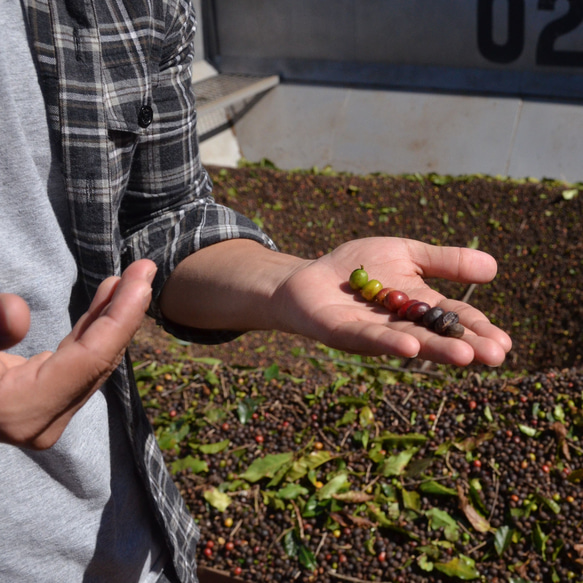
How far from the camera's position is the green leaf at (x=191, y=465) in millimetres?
3623

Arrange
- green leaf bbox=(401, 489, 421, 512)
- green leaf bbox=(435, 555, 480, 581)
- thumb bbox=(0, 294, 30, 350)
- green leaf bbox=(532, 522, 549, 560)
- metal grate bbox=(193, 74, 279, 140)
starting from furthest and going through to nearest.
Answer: metal grate bbox=(193, 74, 279, 140), green leaf bbox=(401, 489, 421, 512), green leaf bbox=(532, 522, 549, 560), green leaf bbox=(435, 555, 480, 581), thumb bbox=(0, 294, 30, 350)

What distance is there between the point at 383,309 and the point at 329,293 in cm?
16

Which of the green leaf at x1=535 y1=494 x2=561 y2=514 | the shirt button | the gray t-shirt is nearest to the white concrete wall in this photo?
the green leaf at x1=535 y1=494 x2=561 y2=514

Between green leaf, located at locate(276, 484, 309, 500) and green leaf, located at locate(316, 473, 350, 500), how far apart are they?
10 cm

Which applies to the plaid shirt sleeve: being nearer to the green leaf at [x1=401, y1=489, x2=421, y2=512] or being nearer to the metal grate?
the green leaf at [x1=401, y1=489, x2=421, y2=512]

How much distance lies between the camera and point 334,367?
19.0 feet

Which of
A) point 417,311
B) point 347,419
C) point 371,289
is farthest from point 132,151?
point 347,419

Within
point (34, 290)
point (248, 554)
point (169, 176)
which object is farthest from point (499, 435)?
point (34, 290)

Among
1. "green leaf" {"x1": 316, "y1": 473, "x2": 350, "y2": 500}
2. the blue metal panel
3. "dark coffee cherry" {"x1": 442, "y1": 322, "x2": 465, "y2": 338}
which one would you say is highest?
"dark coffee cherry" {"x1": 442, "y1": 322, "x2": 465, "y2": 338}

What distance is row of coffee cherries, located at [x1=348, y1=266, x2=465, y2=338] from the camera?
4.98ft

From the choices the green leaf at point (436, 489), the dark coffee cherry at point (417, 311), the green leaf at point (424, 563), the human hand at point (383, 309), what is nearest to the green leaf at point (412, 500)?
the green leaf at point (436, 489)

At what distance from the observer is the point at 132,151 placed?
61.3 inches

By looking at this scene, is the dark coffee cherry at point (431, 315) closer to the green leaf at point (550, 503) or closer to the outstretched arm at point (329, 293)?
the outstretched arm at point (329, 293)

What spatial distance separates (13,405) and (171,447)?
2.89 metres
